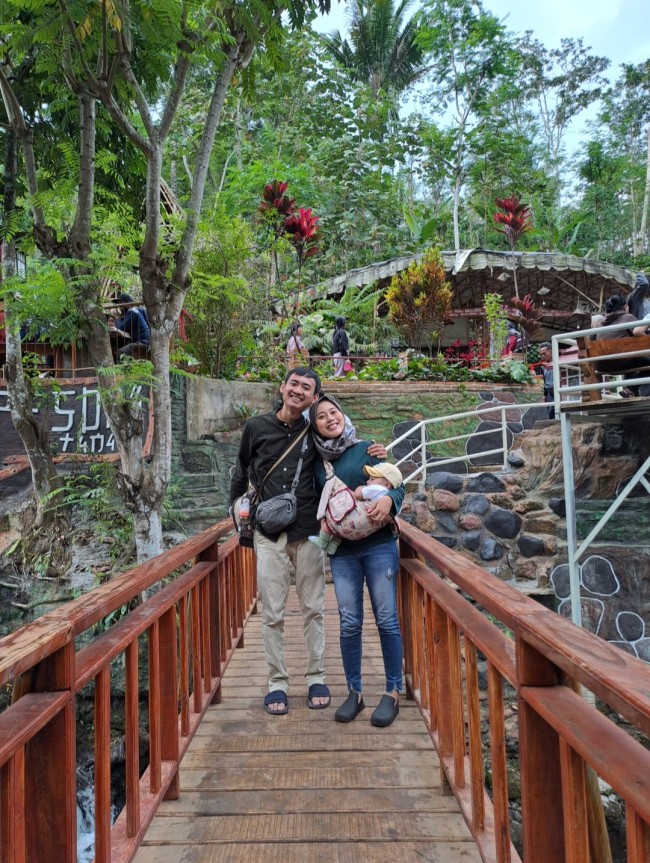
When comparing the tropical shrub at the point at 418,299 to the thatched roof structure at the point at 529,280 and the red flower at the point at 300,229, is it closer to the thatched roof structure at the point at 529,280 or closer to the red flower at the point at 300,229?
the red flower at the point at 300,229

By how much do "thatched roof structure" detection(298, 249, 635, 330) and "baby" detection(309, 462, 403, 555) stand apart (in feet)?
33.4

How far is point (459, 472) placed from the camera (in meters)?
8.56

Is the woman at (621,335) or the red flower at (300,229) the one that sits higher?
the red flower at (300,229)

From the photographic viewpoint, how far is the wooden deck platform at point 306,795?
1912 mm

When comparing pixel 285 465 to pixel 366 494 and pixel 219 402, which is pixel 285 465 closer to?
pixel 366 494

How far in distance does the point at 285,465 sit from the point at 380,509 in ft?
1.87

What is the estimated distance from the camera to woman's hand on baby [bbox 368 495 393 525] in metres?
2.62

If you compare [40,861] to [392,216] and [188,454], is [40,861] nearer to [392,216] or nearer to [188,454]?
[188,454]

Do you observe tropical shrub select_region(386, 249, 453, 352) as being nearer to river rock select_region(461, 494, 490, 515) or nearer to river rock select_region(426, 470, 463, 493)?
river rock select_region(426, 470, 463, 493)

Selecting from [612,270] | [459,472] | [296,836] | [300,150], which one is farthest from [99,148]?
[300,150]

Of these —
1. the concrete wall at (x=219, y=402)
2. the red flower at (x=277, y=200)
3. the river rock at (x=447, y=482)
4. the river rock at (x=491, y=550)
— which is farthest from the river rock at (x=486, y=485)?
the red flower at (x=277, y=200)

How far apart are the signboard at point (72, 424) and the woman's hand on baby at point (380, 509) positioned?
184 inches

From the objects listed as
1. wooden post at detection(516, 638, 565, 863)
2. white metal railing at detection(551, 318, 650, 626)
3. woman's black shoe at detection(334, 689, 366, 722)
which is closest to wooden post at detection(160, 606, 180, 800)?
woman's black shoe at detection(334, 689, 366, 722)

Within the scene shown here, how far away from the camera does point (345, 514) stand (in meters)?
2.63
